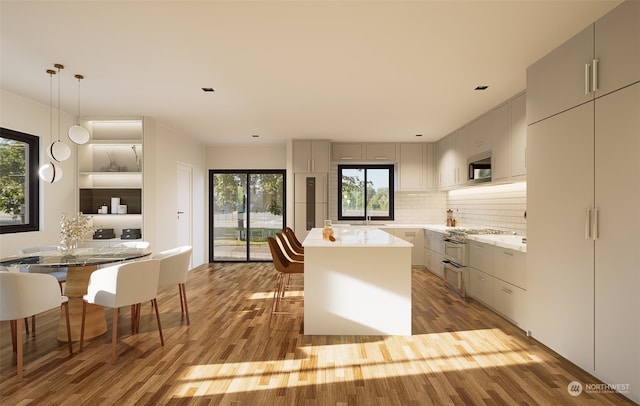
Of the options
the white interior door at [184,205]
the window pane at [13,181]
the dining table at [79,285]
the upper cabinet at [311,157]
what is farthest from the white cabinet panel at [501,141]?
the window pane at [13,181]

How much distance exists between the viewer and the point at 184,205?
6902 mm

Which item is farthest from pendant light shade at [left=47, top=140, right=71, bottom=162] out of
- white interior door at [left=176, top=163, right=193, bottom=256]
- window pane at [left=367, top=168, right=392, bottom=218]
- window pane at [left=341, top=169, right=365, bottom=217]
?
window pane at [left=367, top=168, right=392, bottom=218]

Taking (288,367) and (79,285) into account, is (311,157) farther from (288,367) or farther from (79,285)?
Answer: (288,367)

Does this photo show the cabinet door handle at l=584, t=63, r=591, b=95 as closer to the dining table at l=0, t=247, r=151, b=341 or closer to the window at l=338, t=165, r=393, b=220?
the dining table at l=0, t=247, r=151, b=341

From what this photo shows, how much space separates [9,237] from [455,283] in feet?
18.8

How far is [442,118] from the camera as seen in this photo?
5422 millimetres

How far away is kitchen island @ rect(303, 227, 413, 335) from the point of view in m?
3.43

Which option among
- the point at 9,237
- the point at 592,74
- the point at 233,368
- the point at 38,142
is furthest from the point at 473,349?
the point at 38,142

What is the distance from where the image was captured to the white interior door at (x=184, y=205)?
6.69 metres

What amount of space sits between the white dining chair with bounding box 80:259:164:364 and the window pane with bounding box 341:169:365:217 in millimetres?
4884

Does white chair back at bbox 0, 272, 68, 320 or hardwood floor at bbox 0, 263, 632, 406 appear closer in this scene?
hardwood floor at bbox 0, 263, 632, 406

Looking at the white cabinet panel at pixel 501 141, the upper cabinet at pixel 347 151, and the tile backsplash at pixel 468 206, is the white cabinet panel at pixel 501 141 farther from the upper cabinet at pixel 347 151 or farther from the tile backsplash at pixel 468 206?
the upper cabinet at pixel 347 151

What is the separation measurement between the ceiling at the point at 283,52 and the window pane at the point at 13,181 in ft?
2.21

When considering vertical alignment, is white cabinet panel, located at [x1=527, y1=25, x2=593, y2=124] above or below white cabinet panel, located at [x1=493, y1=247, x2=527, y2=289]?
above
